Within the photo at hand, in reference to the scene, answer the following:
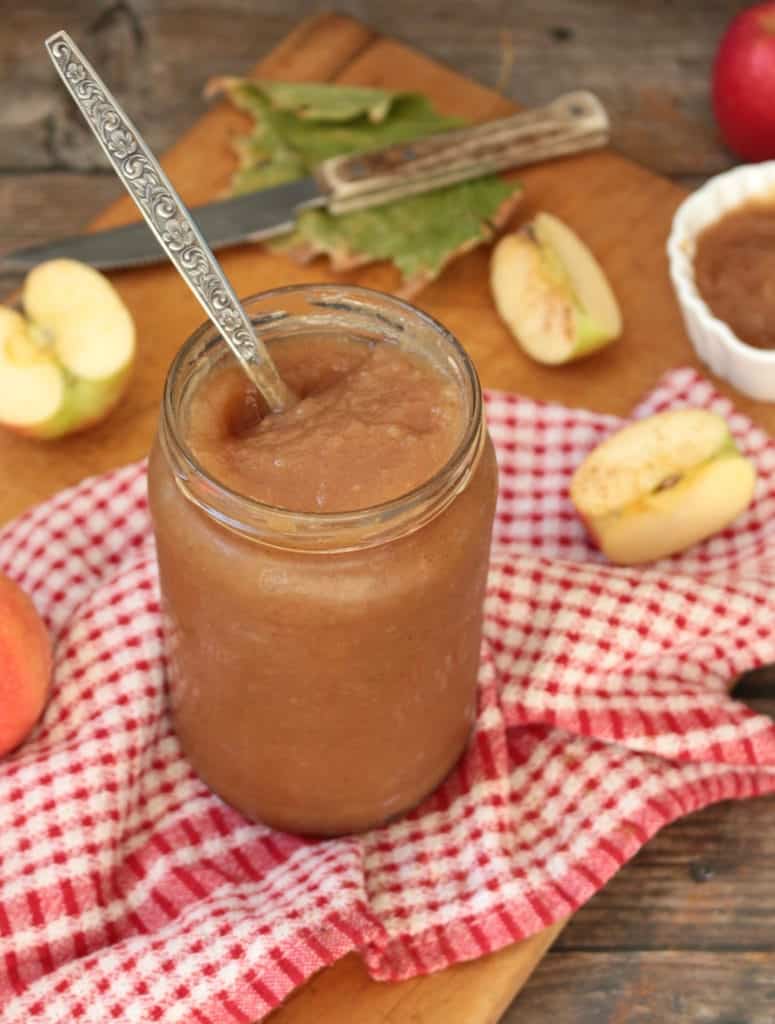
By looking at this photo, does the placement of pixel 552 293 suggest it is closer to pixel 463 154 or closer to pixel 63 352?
pixel 463 154

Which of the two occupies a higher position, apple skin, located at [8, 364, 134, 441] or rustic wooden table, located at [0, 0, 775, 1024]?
rustic wooden table, located at [0, 0, 775, 1024]

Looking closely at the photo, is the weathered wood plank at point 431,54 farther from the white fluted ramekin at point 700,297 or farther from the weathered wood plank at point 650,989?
the weathered wood plank at point 650,989

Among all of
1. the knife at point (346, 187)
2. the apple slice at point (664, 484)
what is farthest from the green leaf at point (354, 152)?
the apple slice at point (664, 484)

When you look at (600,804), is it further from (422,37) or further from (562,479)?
(422,37)

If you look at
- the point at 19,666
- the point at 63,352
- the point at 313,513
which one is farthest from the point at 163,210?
the point at 63,352

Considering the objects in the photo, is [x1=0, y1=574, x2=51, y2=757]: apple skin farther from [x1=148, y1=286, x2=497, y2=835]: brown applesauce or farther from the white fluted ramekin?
the white fluted ramekin

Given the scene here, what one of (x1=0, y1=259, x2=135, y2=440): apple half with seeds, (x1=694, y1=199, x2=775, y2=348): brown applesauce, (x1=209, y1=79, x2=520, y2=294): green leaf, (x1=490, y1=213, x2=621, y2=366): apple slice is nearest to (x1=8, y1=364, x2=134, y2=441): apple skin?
(x1=0, y1=259, x2=135, y2=440): apple half with seeds
